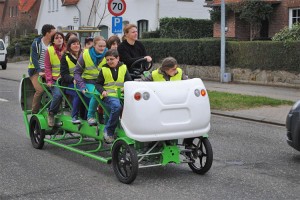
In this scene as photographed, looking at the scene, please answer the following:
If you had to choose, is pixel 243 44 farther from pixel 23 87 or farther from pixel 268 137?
pixel 23 87

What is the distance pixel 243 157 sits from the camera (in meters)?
8.45

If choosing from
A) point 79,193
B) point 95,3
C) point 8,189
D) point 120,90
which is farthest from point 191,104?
point 95,3

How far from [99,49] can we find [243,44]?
43.7 feet

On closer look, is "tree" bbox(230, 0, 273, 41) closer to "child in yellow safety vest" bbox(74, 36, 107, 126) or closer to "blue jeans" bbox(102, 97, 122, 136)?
"child in yellow safety vest" bbox(74, 36, 107, 126)

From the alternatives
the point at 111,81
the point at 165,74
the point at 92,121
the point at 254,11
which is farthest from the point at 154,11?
the point at 165,74

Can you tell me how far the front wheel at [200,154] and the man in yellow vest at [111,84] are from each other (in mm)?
981

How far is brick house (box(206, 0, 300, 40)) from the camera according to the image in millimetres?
26250

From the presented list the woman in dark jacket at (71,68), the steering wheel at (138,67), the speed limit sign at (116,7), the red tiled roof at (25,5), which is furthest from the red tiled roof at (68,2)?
the steering wheel at (138,67)

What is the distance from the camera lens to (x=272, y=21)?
27.2m

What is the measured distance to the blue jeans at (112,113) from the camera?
7016mm

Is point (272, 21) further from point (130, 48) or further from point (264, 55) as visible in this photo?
point (130, 48)

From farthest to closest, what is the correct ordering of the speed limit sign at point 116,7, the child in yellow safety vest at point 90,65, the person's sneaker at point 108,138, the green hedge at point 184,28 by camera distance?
the green hedge at point 184,28 → the speed limit sign at point 116,7 → the child in yellow safety vest at point 90,65 → the person's sneaker at point 108,138

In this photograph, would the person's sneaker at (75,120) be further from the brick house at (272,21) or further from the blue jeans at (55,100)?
the brick house at (272,21)

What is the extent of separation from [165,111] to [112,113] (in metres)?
0.74
